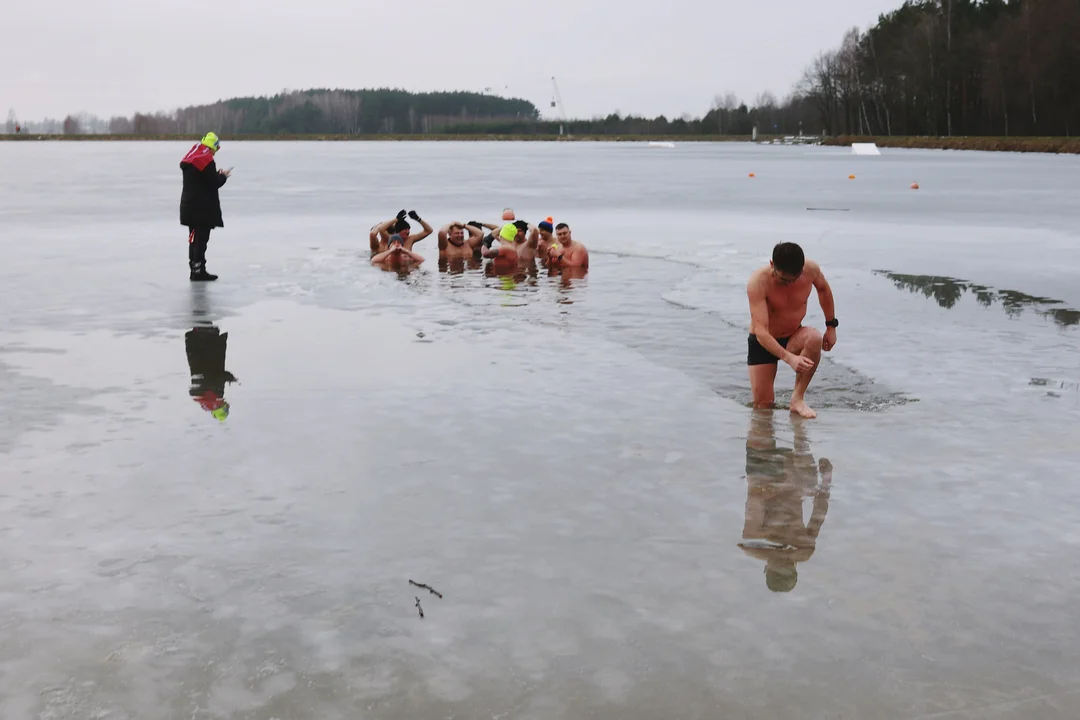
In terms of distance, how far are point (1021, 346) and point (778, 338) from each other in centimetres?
331

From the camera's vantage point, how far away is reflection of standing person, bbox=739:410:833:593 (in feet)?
16.3

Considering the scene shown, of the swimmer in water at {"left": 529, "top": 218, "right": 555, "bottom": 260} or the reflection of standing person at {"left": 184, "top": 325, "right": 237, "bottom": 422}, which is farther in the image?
the swimmer in water at {"left": 529, "top": 218, "right": 555, "bottom": 260}

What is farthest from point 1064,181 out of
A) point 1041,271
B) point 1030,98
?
point 1030,98

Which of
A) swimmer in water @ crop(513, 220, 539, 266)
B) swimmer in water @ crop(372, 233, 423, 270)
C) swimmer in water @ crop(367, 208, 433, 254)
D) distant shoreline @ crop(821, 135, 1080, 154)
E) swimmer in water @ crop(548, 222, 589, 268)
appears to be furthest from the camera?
distant shoreline @ crop(821, 135, 1080, 154)

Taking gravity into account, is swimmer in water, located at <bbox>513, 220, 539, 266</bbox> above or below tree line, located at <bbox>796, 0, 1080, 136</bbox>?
below

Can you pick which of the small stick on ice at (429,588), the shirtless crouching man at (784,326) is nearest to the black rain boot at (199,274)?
the shirtless crouching man at (784,326)

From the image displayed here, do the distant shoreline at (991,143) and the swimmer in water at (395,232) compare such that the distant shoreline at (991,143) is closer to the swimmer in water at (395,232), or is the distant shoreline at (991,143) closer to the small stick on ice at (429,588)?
the swimmer in water at (395,232)

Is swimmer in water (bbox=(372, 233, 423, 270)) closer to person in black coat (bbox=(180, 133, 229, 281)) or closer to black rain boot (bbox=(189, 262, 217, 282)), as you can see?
black rain boot (bbox=(189, 262, 217, 282))

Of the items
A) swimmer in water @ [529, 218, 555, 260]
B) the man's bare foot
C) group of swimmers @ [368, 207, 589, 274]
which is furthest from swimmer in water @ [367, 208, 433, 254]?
the man's bare foot

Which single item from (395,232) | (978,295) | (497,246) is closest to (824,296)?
(978,295)

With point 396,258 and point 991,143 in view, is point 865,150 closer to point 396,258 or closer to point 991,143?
point 991,143

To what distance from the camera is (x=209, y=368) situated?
29.6ft

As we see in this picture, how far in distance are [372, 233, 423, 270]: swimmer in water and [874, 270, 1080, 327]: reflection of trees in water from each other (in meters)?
6.37

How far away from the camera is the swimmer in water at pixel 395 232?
16.8 metres
